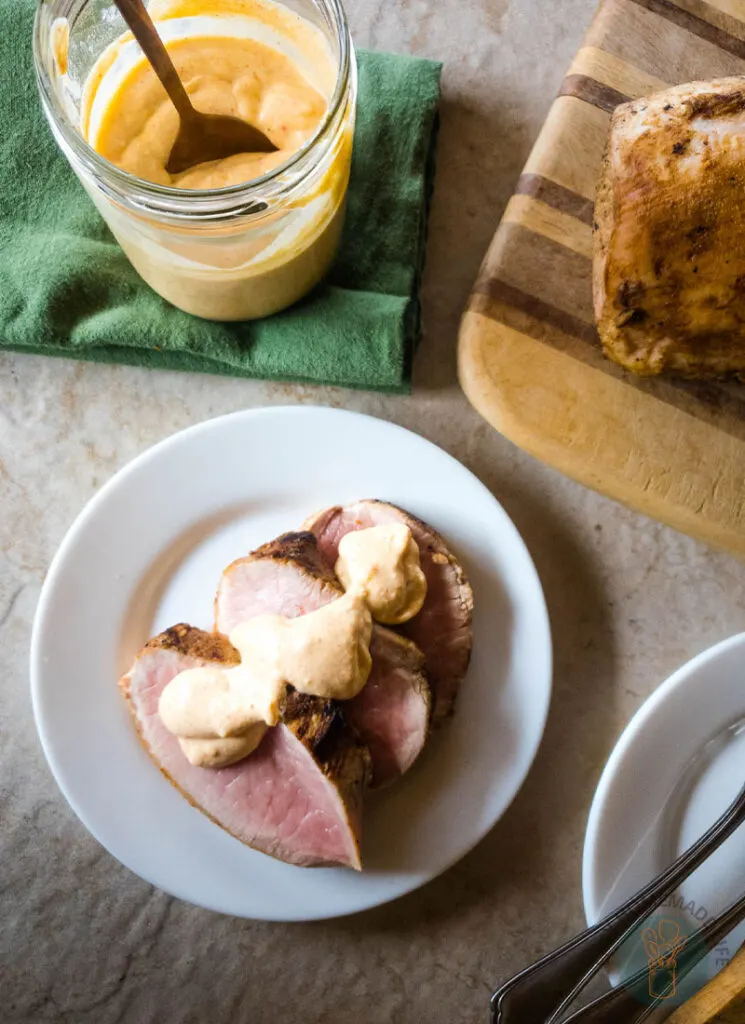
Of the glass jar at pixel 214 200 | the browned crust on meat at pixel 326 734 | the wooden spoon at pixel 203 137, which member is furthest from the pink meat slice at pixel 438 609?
the wooden spoon at pixel 203 137

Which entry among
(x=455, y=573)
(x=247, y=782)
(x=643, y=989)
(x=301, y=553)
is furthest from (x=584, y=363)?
(x=643, y=989)

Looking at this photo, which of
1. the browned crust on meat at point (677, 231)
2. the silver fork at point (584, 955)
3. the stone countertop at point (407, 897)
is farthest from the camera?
the stone countertop at point (407, 897)

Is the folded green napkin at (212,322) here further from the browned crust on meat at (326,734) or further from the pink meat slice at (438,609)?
the browned crust on meat at (326,734)

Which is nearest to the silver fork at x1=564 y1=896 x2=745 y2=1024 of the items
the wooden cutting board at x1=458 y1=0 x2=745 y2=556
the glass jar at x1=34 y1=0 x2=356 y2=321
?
the wooden cutting board at x1=458 y1=0 x2=745 y2=556

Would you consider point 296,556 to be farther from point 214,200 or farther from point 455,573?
point 214,200

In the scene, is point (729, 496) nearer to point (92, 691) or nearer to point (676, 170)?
point (676, 170)

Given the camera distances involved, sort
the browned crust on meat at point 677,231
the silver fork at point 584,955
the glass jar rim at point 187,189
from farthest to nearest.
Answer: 1. the silver fork at point 584,955
2. the browned crust on meat at point 677,231
3. the glass jar rim at point 187,189

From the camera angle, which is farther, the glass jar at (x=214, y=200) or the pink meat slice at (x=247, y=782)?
the pink meat slice at (x=247, y=782)

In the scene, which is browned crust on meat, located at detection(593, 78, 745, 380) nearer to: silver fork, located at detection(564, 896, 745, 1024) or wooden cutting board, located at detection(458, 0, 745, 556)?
wooden cutting board, located at detection(458, 0, 745, 556)
